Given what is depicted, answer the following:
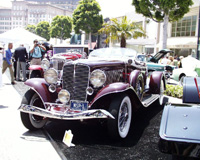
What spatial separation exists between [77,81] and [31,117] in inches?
42.5

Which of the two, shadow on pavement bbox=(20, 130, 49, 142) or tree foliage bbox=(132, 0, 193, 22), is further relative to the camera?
tree foliage bbox=(132, 0, 193, 22)

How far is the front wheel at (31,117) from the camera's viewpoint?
14.5 feet

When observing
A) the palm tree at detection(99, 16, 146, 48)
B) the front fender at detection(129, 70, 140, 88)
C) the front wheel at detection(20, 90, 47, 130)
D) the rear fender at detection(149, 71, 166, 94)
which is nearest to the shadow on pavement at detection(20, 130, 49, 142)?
the front wheel at detection(20, 90, 47, 130)

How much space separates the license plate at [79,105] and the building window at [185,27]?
24.1m

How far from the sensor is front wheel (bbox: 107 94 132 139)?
398cm

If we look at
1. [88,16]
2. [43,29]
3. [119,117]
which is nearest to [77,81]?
[119,117]

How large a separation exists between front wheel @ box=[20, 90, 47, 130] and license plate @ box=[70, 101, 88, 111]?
81 cm

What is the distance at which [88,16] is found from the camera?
43.2 meters

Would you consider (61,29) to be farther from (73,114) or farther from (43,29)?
(73,114)

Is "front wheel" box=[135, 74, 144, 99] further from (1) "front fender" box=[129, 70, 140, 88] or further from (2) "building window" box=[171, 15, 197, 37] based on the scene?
(2) "building window" box=[171, 15, 197, 37]

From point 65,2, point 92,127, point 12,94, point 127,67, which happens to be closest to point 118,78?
point 127,67

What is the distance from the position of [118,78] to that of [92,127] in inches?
44.1

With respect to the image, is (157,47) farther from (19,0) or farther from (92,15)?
(19,0)

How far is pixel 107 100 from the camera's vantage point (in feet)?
14.6
